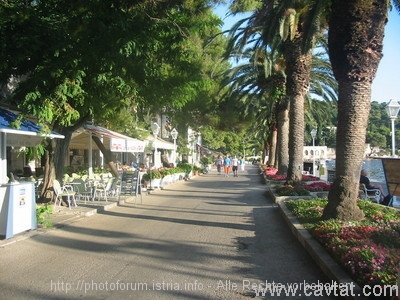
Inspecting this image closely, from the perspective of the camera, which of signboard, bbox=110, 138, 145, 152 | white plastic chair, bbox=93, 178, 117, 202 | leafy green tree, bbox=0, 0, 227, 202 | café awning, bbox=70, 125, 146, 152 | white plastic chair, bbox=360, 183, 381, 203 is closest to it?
leafy green tree, bbox=0, 0, 227, 202

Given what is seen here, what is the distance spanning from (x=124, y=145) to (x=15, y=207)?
8794mm

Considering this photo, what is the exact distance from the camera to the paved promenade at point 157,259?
5578mm

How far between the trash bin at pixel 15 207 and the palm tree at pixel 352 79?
20.6ft

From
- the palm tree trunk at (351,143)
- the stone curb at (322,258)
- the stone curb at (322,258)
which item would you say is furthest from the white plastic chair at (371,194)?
the palm tree trunk at (351,143)

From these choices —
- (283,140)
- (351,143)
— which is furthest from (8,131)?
(283,140)

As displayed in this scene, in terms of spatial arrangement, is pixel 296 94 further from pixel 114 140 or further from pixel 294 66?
pixel 114 140

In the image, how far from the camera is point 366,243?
21.0ft

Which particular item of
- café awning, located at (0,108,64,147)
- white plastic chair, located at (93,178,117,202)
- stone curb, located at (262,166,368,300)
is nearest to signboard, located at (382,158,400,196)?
stone curb, located at (262,166,368,300)

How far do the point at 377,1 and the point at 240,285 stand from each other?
21.6ft

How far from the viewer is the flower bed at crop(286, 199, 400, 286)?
204 inches

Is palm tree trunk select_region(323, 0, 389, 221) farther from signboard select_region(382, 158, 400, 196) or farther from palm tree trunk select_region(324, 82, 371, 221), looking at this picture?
signboard select_region(382, 158, 400, 196)

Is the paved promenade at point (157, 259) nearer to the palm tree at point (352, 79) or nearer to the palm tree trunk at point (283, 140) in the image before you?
the palm tree at point (352, 79)

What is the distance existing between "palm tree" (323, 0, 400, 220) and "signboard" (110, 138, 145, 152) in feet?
31.1

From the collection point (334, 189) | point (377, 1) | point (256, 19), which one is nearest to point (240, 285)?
point (334, 189)
